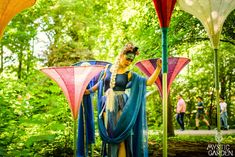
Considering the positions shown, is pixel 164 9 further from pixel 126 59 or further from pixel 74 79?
pixel 74 79

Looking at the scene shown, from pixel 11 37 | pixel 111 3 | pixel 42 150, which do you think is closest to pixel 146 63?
pixel 42 150

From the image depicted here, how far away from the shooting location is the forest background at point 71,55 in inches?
208

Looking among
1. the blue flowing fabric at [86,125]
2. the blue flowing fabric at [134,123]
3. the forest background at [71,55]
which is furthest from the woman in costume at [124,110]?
the forest background at [71,55]

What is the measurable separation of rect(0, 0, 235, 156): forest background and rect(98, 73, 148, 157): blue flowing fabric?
65 centimetres

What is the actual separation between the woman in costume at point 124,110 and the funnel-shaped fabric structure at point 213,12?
775mm

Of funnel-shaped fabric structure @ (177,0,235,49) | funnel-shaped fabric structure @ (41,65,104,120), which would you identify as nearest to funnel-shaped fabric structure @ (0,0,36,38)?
funnel-shaped fabric structure @ (41,65,104,120)

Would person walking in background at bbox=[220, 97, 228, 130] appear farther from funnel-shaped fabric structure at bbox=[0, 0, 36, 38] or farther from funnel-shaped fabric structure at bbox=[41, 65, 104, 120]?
funnel-shaped fabric structure at bbox=[0, 0, 36, 38]

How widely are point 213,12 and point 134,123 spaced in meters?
1.32

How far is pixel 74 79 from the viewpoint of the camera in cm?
358

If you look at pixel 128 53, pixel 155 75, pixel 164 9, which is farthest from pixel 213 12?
pixel 128 53

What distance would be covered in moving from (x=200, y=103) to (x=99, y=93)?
8200mm

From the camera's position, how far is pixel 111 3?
10.6m

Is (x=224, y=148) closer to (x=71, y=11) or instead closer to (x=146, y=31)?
(x=146, y=31)

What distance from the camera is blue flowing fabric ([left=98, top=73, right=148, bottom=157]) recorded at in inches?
139
